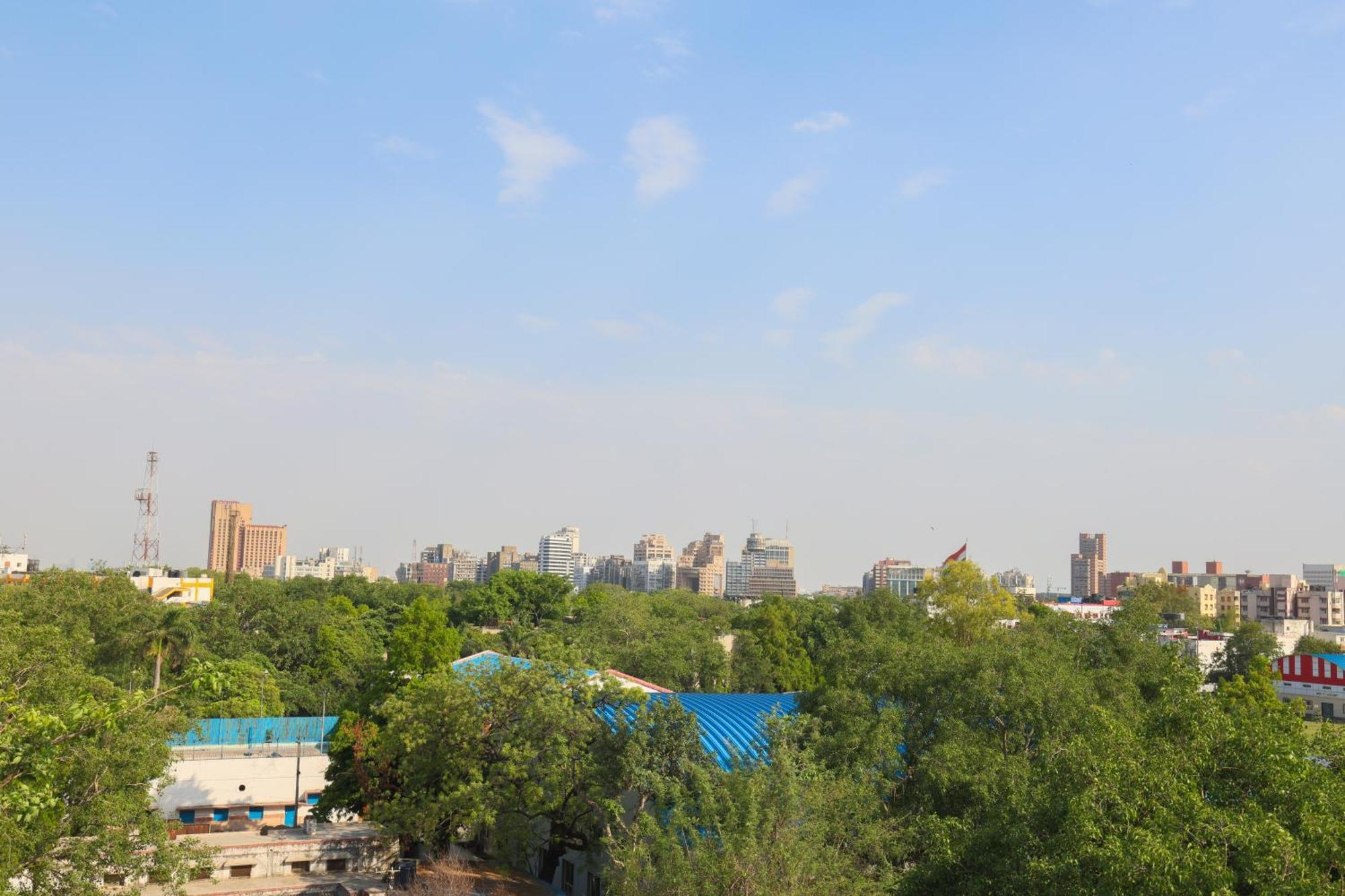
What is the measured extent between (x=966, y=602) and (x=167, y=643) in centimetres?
3823

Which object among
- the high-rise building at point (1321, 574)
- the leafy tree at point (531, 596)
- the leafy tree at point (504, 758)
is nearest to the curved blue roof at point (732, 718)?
the leafy tree at point (504, 758)

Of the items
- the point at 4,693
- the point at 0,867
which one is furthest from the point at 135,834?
the point at 4,693

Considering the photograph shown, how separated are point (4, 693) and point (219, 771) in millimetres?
25022

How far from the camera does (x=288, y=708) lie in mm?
51875

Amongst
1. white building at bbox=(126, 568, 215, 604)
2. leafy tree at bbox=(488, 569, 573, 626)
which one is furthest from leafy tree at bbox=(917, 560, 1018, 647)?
white building at bbox=(126, 568, 215, 604)

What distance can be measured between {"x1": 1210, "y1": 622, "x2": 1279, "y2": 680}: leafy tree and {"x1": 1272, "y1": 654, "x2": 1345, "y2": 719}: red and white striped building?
7569mm

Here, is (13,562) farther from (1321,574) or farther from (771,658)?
(1321,574)

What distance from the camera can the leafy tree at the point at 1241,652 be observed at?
67250mm

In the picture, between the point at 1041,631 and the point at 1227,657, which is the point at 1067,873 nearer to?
the point at 1041,631

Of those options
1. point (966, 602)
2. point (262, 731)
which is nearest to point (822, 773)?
point (262, 731)

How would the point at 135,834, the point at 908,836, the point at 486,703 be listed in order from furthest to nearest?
the point at 486,703
the point at 135,834
the point at 908,836

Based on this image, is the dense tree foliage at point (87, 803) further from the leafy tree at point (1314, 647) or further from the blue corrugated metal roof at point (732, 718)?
the leafy tree at point (1314, 647)

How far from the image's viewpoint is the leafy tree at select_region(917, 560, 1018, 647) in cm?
4919

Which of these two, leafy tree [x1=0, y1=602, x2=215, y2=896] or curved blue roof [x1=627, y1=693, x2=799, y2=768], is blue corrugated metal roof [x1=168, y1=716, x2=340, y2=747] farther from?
curved blue roof [x1=627, y1=693, x2=799, y2=768]
